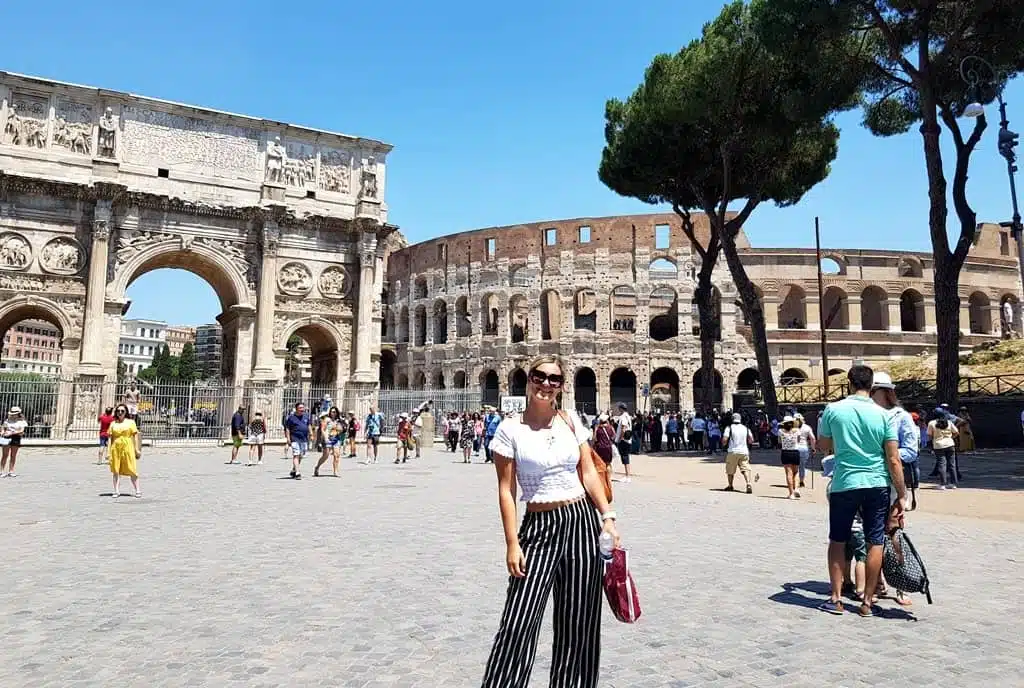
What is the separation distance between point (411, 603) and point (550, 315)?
35.1 metres

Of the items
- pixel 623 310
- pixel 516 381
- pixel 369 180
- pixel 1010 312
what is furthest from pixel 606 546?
pixel 1010 312

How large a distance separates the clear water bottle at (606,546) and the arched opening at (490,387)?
3668 cm

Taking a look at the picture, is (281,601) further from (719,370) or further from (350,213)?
(719,370)

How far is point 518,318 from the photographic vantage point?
136 feet

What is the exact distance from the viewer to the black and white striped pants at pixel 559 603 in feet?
7.99

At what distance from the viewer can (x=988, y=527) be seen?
24.7ft

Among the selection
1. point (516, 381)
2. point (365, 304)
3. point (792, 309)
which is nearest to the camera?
point (365, 304)

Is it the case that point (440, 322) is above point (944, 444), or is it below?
above

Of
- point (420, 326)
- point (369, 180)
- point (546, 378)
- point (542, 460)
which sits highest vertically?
point (369, 180)

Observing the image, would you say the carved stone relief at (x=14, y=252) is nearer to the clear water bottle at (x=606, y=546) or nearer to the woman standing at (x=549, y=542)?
the woman standing at (x=549, y=542)

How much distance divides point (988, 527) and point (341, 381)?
21.5 m

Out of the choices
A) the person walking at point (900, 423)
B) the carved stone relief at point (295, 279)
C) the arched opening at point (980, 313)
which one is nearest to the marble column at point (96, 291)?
the carved stone relief at point (295, 279)

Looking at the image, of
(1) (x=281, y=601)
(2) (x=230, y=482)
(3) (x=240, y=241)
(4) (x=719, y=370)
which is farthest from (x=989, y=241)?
(1) (x=281, y=601)

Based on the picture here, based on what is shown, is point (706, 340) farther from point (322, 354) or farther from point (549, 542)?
point (549, 542)
